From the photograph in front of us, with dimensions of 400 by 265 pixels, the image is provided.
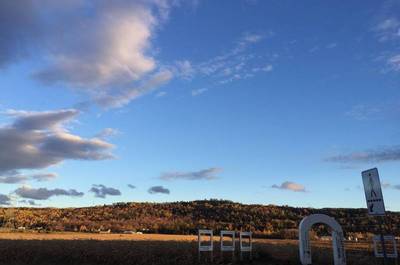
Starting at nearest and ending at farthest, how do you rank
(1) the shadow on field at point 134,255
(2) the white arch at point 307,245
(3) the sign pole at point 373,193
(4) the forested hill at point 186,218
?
(3) the sign pole at point 373,193
(2) the white arch at point 307,245
(1) the shadow on field at point 134,255
(4) the forested hill at point 186,218

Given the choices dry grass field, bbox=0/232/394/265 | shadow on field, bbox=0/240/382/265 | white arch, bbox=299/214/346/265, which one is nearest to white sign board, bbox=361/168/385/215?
white arch, bbox=299/214/346/265

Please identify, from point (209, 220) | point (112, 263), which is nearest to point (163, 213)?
point (209, 220)

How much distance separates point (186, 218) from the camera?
72625mm

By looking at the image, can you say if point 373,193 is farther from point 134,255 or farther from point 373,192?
point 134,255

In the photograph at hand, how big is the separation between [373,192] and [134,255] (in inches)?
619

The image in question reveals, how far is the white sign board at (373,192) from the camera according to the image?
1845 cm

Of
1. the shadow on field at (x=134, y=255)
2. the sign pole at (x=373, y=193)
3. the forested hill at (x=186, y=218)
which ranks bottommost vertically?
the shadow on field at (x=134, y=255)

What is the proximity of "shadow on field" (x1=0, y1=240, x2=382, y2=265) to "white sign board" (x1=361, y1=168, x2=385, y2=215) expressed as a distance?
10962 millimetres

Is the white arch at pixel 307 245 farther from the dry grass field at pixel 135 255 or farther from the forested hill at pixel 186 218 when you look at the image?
the forested hill at pixel 186 218

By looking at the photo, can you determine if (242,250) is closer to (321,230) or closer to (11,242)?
(11,242)

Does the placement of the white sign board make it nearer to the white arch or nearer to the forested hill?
the white arch

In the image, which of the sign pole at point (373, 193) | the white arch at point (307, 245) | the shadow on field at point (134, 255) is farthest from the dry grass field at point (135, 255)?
the sign pole at point (373, 193)

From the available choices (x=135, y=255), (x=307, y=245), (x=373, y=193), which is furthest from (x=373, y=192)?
(x=135, y=255)

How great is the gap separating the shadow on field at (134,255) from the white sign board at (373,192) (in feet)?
36.0
